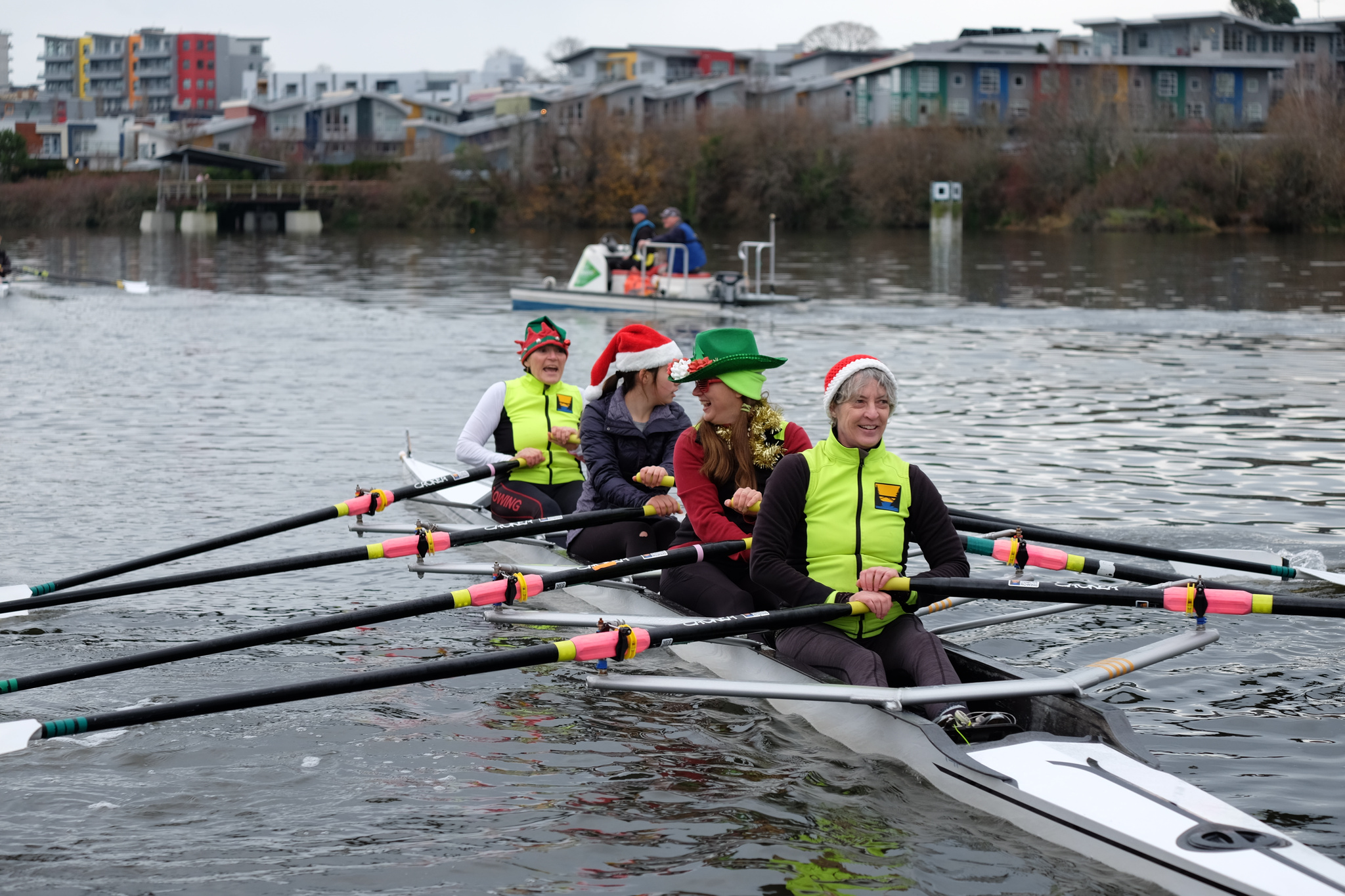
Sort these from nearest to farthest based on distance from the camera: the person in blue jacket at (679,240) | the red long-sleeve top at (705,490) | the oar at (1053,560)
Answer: the oar at (1053,560)
the red long-sleeve top at (705,490)
the person in blue jacket at (679,240)

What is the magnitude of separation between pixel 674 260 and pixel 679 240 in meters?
0.42

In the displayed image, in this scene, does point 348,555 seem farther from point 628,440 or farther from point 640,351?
point 640,351

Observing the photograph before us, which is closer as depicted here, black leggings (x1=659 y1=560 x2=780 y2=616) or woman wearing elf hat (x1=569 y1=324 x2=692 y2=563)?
black leggings (x1=659 y1=560 x2=780 y2=616)

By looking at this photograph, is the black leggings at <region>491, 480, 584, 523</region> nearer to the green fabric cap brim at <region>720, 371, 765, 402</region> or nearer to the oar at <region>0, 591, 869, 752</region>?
the green fabric cap brim at <region>720, 371, 765, 402</region>

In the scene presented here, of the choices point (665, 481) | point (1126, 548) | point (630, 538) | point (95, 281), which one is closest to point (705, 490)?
point (665, 481)

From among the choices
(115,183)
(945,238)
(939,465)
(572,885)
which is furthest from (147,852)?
(115,183)

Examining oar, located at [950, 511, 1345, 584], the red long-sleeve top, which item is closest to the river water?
oar, located at [950, 511, 1345, 584]

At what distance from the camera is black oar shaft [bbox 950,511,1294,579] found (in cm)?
713

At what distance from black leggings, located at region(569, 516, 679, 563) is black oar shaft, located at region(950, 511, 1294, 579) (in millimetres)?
1568

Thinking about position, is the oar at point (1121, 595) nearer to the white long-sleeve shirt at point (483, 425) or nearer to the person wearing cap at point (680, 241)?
the white long-sleeve shirt at point (483, 425)

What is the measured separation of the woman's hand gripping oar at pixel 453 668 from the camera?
16.2 ft

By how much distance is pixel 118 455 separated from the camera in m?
13.6

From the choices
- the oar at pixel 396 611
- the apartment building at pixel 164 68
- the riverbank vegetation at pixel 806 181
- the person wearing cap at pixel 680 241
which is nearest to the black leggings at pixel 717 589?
the oar at pixel 396 611

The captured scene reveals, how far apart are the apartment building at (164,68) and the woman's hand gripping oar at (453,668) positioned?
15250 centimetres
